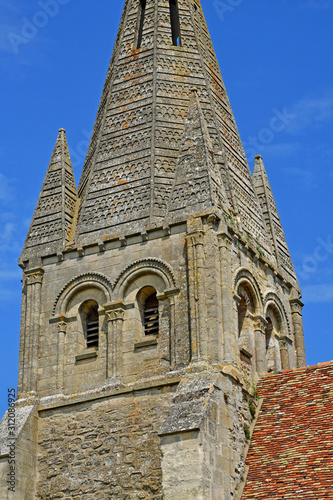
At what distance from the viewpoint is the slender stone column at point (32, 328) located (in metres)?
23.5

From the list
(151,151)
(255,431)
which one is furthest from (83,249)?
(255,431)

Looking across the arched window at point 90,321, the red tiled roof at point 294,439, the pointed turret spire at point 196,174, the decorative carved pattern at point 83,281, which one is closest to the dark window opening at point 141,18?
the pointed turret spire at point 196,174

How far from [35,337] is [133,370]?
259cm

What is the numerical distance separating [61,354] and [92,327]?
99 centimetres

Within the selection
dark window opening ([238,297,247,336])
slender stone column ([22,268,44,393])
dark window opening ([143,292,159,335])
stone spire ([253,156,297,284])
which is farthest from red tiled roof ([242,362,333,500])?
slender stone column ([22,268,44,393])

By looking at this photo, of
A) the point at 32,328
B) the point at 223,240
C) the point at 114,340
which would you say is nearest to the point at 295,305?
the point at 223,240

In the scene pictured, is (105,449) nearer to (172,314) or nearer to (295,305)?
(172,314)

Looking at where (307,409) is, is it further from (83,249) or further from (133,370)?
(83,249)

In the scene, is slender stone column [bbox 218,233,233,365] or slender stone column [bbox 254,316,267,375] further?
slender stone column [bbox 254,316,267,375]

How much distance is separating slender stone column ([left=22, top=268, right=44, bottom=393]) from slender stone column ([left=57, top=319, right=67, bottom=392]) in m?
0.54

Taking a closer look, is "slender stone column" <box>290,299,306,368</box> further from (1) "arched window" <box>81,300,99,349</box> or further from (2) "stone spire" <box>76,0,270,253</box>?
(1) "arched window" <box>81,300,99,349</box>

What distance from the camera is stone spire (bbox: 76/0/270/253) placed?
81.7ft

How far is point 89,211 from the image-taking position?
25438 millimetres

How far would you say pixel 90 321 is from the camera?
24.2 metres
